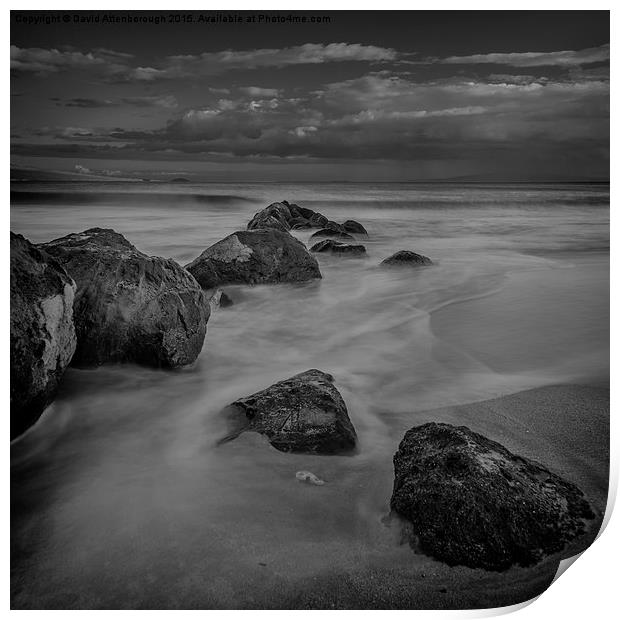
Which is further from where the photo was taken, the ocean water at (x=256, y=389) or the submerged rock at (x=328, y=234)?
the submerged rock at (x=328, y=234)

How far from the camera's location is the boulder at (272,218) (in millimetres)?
5916

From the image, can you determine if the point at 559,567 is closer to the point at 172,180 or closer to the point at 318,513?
the point at 318,513

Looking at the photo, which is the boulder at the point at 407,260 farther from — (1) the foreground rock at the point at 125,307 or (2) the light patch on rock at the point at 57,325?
(2) the light patch on rock at the point at 57,325

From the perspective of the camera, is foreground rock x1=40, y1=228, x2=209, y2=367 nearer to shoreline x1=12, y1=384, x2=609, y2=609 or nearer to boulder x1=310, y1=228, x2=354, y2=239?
shoreline x1=12, y1=384, x2=609, y2=609

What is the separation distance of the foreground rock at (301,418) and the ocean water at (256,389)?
0.06 metres

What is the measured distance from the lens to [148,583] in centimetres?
165

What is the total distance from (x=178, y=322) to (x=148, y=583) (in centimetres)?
133

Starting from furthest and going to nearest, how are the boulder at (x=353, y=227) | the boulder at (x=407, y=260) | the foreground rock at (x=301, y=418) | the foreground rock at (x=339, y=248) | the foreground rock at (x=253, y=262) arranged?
the boulder at (x=353, y=227) → the foreground rock at (x=339, y=248) → the boulder at (x=407, y=260) → the foreground rock at (x=253, y=262) → the foreground rock at (x=301, y=418)

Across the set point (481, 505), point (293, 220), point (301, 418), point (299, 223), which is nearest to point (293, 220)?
point (293, 220)

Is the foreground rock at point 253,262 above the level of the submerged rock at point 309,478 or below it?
above

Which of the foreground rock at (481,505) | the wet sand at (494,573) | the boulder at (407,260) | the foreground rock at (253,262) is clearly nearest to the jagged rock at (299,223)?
the boulder at (407,260)

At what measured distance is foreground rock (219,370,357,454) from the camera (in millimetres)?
2057

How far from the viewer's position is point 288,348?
2.97 metres
